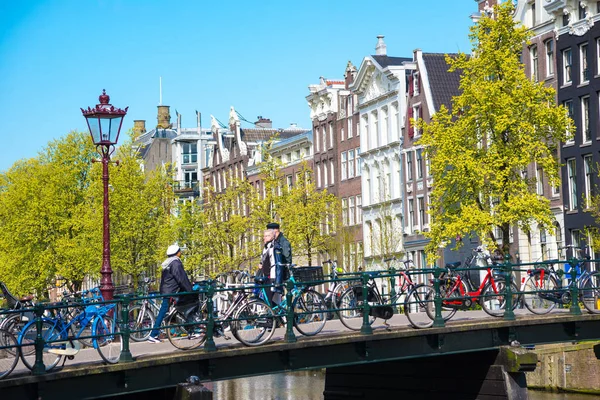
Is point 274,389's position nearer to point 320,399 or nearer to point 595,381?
point 320,399

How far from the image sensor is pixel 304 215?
65.1 m

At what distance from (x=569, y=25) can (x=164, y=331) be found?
32865 millimetres

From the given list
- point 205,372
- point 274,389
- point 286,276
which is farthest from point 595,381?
point 205,372

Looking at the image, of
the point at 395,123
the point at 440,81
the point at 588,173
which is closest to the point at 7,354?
the point at 588,173

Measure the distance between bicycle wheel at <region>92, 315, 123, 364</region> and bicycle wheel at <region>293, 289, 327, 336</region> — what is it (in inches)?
129

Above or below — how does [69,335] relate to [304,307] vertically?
below

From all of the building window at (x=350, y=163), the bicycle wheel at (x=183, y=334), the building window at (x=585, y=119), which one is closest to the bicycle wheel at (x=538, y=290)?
the bicycle wheel at (x=183, y=334)

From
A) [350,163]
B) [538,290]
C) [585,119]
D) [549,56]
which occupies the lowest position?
[538,290]

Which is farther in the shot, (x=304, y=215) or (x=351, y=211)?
(x=351, y=211)

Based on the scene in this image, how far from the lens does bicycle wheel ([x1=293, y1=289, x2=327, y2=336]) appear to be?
78.4 ft

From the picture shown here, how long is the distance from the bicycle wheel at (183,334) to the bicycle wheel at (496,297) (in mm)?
6880

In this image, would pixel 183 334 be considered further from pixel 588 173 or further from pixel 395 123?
pixel 395 123

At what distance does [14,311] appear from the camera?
19391 millimetres

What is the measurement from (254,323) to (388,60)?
51.0m
